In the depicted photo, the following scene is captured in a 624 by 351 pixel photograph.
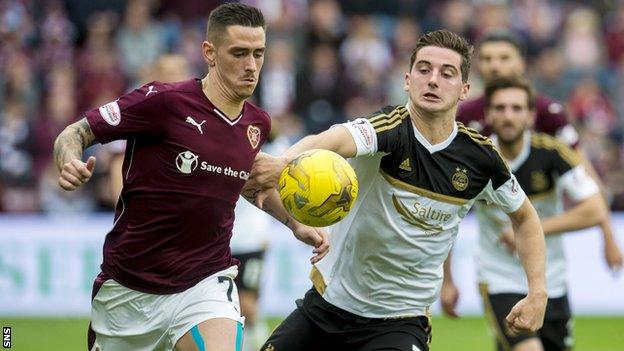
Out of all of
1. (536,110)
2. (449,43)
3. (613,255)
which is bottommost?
(613,255)

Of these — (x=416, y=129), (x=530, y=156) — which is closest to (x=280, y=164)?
(x=416, y=129)

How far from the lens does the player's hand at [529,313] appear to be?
6.85 meters

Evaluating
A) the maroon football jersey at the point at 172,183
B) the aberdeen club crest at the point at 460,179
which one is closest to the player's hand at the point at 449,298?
the aberdeen club crest at the point at 460,179

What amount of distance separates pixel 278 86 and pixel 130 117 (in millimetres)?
11226

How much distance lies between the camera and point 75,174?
5.88 meters

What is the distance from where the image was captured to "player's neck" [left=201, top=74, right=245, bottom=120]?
22.2 ft

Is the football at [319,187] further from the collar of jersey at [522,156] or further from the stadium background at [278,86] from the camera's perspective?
the stadium background at [278,86]

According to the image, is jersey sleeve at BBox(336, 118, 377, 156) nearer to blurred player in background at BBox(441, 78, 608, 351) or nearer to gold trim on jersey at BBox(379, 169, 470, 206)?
gold trim on jersey at BBox(379, 169, 470, 206)

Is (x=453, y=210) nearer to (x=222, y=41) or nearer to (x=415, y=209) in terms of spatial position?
(x=415, y=209)

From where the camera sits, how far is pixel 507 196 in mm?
7035

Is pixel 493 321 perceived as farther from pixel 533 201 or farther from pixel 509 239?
pixel 533 201

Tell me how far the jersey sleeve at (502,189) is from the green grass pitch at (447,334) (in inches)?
224

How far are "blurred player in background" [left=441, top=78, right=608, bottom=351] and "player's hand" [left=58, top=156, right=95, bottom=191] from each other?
3.89 meters

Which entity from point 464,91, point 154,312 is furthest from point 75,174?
point 464,91
